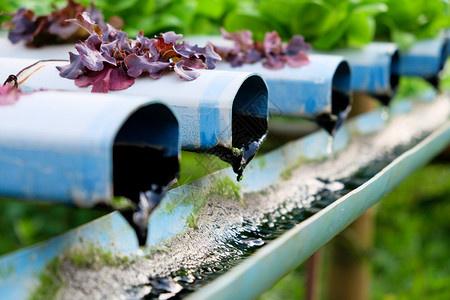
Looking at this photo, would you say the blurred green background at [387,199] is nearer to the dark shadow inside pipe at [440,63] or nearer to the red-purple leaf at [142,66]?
the dark shadow inside pipe at [440,63]

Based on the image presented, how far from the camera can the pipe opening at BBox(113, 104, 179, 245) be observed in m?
0.96

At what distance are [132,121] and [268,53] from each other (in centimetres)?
80

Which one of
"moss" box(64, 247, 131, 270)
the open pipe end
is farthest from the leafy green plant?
"moss" box(64, 247, 131, 270)

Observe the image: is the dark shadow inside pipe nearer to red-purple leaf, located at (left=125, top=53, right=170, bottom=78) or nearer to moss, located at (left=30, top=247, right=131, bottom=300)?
red-purple leaf, located at (left=125, top=53, right=170, bottom=78)

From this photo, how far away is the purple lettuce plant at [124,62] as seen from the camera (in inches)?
47.0

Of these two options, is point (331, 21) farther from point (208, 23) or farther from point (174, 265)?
point (174, 265)

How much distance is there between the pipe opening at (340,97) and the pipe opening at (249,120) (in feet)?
1.33

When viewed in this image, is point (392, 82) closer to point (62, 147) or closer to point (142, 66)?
point (142, 66)

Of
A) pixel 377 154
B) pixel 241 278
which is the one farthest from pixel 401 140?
pixel 241 278

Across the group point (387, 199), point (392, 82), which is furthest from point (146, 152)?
point (387, 199)

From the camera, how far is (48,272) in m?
0.90

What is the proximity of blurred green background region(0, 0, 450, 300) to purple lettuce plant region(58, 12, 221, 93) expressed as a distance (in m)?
0.34

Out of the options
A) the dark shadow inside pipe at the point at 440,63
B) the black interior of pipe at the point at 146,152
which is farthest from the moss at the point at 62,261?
the dark shadow inside pipe at the point at 440,63

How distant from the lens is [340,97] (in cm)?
186
